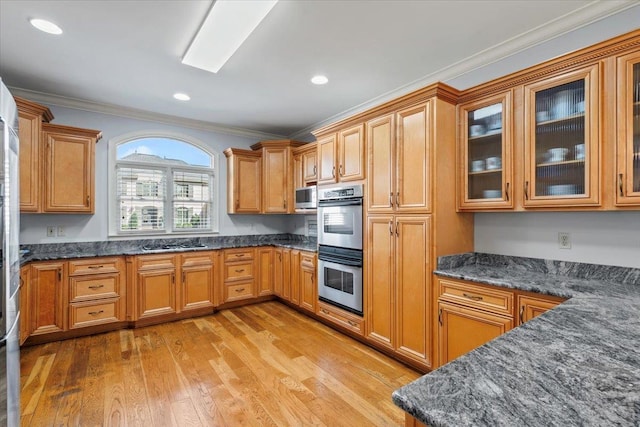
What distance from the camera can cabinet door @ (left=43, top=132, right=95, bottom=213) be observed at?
3.46 m

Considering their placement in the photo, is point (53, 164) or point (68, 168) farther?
point (68, 168)

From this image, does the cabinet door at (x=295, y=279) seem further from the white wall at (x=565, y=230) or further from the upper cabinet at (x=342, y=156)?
the white wall at (x=565, y=230)

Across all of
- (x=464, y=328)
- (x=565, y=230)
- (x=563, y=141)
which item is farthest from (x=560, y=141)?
(x=464, y=328)

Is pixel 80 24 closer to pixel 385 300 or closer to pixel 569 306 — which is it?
pixel 385 300

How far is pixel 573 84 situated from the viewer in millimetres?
2078

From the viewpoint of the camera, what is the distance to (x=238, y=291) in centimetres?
451

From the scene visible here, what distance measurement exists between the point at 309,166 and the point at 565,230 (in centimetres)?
311

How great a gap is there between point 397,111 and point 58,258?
12.4 ft

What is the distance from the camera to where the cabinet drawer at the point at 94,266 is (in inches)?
135

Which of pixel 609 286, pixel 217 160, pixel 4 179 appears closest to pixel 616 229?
pixel 609 286

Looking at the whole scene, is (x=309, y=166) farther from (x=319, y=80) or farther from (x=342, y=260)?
(x=342, y=260)

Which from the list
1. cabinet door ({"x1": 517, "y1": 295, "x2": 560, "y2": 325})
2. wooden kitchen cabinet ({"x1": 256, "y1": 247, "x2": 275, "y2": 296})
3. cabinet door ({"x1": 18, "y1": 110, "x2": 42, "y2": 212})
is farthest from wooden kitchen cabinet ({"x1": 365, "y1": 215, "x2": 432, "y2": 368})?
cabinet door ({"x1": 18, "y1": 110, "x2": 42, "y2": 212})

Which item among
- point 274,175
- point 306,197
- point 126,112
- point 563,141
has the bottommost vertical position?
point 306,197

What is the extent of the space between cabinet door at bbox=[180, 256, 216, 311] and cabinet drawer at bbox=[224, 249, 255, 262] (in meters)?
0.24
